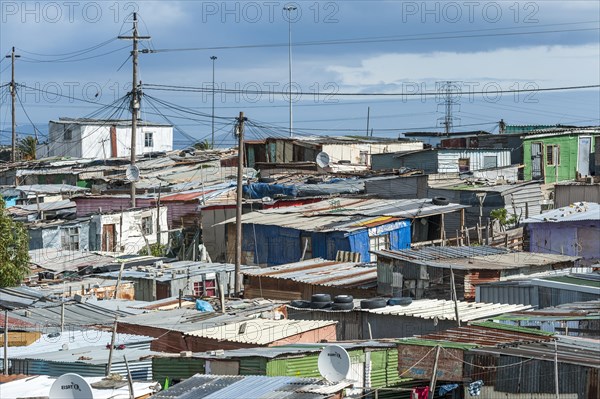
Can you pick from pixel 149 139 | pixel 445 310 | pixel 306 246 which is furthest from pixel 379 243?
pixel 149 139

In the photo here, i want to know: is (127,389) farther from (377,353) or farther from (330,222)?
(330,222)

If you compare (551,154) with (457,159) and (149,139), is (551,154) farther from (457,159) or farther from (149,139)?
(149,139)

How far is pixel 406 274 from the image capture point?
25.9 meters

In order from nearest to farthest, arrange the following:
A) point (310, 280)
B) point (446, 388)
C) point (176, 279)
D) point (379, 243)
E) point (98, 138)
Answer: point (446, 388)
point (310, 280)
point (176, 279)
point (379, 243)
point (98, 138)

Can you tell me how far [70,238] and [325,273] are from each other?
44.1 ft

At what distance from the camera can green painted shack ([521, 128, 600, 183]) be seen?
154 ft

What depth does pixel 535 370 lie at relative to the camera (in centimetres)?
1444

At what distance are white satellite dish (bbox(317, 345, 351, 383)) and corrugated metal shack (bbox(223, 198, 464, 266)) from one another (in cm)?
1807

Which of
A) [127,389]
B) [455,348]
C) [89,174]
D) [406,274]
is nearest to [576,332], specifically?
[455,348]

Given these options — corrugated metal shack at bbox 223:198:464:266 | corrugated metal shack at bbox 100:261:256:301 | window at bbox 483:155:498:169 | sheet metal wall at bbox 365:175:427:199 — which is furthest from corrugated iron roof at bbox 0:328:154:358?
window at bbox 483:155:498:169

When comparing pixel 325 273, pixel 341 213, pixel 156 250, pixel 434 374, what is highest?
pixel 341 213

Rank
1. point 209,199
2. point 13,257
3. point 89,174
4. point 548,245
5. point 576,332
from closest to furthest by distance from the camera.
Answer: point 576,332 < point 13,257 < point 548,245 < point 209,199 < point 89,174

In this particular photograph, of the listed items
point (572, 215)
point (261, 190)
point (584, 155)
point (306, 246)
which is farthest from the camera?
point (584, 155)

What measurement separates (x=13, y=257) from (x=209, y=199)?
14577mm
